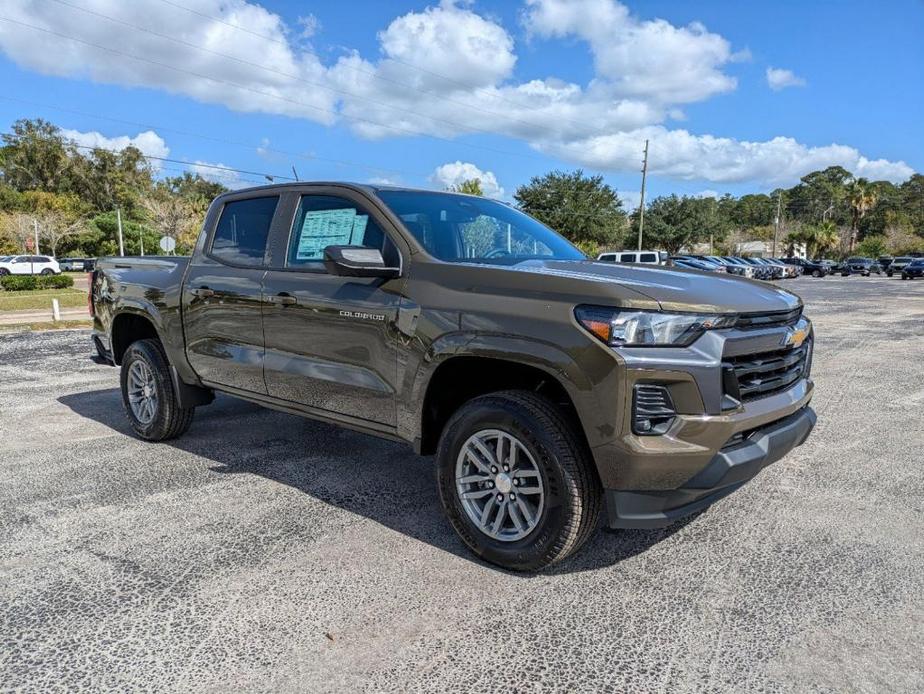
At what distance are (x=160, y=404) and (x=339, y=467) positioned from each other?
157 centimetres

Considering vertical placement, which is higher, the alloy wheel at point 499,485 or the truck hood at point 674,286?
the truck hood at point 674,286

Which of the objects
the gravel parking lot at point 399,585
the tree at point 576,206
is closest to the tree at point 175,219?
the tree at point 576,206

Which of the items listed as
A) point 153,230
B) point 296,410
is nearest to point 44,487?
point 296,410

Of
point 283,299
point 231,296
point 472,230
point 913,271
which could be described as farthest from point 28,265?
point 913,271

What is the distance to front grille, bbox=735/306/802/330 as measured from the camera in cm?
291

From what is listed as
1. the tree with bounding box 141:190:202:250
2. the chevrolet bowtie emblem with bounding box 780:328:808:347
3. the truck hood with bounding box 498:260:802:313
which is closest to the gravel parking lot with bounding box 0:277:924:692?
the chevrolet bowtie emblem with bounding box 780:328:808:347

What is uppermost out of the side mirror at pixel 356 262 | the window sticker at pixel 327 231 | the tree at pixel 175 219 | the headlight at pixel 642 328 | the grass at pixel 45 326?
the tree at pixel 175 219

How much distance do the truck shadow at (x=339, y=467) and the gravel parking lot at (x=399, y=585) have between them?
2 centimetres

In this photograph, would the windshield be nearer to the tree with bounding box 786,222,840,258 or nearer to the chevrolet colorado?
the chevrolet colorado

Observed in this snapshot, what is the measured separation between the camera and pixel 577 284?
2.82m

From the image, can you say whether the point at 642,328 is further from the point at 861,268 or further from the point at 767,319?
the point at 861,268

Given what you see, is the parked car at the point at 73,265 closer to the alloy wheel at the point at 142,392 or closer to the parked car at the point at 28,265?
the parked car at the point at 28,265

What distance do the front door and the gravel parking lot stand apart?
2.33 feet

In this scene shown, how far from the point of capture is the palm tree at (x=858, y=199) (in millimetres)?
79875
